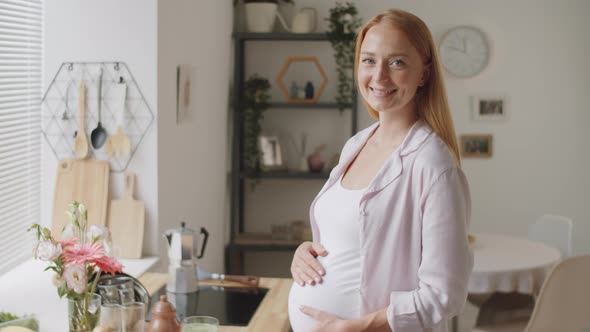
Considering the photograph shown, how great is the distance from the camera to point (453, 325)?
12.8ft

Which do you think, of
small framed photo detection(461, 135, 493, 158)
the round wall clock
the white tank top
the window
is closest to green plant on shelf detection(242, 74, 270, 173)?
the round wall clock

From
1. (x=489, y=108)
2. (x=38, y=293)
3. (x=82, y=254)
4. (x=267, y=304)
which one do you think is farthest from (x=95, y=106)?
(x=489, y=108)

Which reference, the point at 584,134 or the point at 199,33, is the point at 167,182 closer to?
the point at 199,33

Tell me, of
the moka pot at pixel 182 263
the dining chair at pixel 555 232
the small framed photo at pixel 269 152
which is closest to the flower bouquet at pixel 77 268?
the moka pot at pixel 182 263

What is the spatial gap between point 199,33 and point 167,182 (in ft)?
2.91

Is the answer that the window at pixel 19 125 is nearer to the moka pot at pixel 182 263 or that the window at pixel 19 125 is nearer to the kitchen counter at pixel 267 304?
the kitchen counter at pixel 267 304

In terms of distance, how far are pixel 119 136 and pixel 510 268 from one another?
1839 mm

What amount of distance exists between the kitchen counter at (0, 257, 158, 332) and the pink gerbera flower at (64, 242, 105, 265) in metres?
0.46

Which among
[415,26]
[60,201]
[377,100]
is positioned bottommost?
[60,201]

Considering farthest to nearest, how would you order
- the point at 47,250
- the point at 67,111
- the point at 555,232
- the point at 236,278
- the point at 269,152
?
the point at 269,152
the point at 555,232
the point at 67,111
the point at 236,278
the point at 47,250

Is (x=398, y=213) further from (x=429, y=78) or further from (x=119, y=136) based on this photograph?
(x=119, y=136)

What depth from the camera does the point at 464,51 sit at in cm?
489

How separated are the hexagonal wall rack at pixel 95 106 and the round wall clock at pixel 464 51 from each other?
238cm

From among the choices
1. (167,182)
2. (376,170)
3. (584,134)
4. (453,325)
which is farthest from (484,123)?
(376,170)
